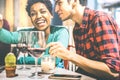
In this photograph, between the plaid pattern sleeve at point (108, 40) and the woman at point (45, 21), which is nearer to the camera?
the plaid pattern sleeve at point (108, 40)

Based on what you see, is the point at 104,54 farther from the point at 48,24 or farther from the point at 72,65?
the point at 48,24

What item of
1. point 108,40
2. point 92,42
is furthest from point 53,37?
point 108,40

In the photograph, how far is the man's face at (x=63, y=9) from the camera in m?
2.12

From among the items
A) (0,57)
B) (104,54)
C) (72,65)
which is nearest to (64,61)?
(72,65)

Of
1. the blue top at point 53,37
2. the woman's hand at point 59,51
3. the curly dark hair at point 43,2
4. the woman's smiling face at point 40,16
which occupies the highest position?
the curly dark hair at point 43,2

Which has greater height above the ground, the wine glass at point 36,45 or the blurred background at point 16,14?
the blurred background at point 16,14

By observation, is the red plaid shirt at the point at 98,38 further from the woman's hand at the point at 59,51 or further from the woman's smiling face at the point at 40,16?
the woman's smiling face at the point at 40,16

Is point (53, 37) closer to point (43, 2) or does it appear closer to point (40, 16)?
point (40, 16)

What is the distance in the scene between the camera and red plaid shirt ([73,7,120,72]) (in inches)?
68.8

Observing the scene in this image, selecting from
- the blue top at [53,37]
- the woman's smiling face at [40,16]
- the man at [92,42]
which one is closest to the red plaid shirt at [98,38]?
the man at [92,42]

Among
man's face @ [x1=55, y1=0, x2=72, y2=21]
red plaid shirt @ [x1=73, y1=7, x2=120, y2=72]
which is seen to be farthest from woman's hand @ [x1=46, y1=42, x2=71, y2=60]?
man's face @ [x1=55, y1=0, x2=72, y2=21]

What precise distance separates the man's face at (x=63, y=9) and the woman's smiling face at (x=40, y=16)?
0.11 meters

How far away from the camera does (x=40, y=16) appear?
225 centimetres

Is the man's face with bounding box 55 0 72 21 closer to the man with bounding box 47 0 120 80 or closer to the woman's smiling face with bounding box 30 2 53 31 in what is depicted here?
the man with bounding box 47 0 120 80
